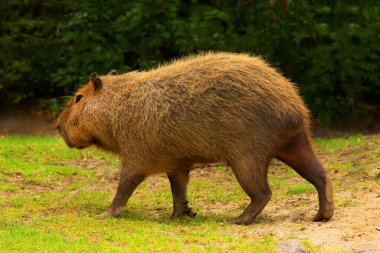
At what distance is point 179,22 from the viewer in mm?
14039

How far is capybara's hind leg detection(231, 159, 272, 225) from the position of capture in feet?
25.0

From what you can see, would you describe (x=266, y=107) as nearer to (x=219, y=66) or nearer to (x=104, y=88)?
(x=219, y=66)

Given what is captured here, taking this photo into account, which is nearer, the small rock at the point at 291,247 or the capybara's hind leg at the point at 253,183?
the small rock at the point at 291,247

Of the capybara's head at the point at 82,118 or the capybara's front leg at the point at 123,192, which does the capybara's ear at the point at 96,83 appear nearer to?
the capybara's head at the point at 82,118

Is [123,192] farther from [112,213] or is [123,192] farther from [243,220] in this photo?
[243,220]

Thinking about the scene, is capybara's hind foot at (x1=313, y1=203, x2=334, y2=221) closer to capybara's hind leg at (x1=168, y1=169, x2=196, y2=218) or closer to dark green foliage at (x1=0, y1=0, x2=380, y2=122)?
capybara's hind leg at (x1=168, y1=169, x2=196, y2=218)

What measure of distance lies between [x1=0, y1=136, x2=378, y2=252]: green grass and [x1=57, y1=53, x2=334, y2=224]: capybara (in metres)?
0.46

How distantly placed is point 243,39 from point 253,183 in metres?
6.72

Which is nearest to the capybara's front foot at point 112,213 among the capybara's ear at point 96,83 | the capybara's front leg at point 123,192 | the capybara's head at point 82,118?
the capybara's front leg at point 123,192

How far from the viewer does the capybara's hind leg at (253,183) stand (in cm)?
762

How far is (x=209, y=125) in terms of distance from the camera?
25.3 feet

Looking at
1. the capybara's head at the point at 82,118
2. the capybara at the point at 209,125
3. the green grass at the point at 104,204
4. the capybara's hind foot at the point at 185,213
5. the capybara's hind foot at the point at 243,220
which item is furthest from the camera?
the capybara's head at the point at 82,118

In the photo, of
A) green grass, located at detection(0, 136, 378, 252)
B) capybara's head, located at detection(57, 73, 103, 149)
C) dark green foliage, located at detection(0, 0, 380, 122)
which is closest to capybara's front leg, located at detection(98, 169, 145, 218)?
green grass, located at detection(0, 136, 378, 252)

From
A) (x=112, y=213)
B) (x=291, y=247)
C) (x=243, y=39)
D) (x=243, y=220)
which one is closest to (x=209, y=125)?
(x=243, y=220)
